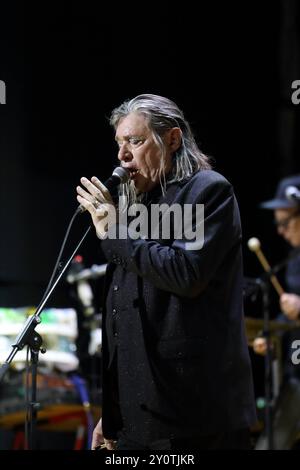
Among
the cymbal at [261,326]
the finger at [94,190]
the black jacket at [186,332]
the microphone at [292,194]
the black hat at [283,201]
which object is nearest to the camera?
the black jacket at [186,332]

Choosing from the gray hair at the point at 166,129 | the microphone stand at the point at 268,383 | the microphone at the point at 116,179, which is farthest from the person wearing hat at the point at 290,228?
the microphone at the point at 116,179

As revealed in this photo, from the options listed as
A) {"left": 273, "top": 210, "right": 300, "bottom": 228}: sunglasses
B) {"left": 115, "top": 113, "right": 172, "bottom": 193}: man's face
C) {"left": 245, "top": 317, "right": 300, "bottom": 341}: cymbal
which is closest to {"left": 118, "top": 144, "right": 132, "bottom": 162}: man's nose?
{"left": 115, "top": 113, "right": 172, "bottom": 193}: man's face

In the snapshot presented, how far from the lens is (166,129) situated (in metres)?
2.14

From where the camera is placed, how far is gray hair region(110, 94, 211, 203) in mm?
2098

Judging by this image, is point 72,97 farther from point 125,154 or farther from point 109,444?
point 109,444

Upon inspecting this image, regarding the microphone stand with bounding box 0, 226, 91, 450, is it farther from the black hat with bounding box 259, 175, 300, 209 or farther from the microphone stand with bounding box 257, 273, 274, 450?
the black hat with bounding box 259, 175, 300, 209

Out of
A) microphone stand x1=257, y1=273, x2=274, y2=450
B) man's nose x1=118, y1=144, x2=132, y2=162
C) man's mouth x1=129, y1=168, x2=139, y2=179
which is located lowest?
microphone stand x1=257, y1=273, x2=274, y2=450

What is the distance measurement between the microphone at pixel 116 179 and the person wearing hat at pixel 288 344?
177 cm

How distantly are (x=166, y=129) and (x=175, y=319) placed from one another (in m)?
0.57

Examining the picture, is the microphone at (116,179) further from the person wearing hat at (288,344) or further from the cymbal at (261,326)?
the cymbal at (261,326)

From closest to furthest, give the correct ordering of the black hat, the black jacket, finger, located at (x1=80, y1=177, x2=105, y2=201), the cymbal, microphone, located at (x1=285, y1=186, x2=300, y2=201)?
the black jacket < finger, located at (x1=80, y1=177, x2=105, y2=201) < microphone, located at (x1=285, y1=186, x2=300, y2=201) < the cymbal < the black hat

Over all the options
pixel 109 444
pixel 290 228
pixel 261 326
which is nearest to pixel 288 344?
pixel 261 326

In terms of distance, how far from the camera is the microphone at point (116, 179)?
203 centimetres

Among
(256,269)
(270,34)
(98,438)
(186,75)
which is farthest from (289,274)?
(98,438)
